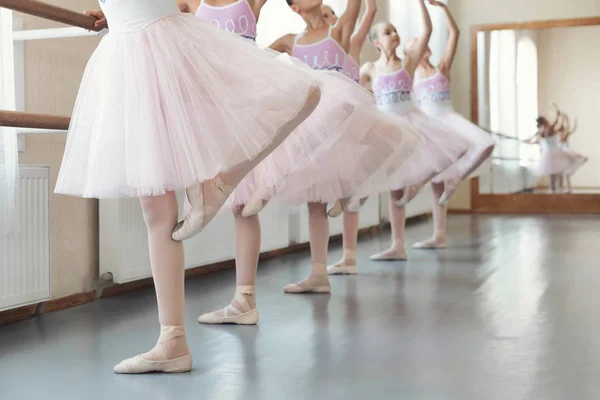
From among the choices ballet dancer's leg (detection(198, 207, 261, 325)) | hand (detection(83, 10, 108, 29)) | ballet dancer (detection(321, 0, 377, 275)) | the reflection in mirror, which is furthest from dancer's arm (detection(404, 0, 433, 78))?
the reflection in mirror

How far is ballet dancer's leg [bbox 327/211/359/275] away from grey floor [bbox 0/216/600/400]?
0.12 metres

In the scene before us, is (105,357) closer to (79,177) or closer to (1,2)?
(79,177)

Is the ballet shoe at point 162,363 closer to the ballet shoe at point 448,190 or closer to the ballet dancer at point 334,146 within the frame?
the ballet dancer at point 334,146

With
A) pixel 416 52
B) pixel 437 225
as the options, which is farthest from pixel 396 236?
pixel 416 52

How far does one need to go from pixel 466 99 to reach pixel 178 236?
26.8 feet

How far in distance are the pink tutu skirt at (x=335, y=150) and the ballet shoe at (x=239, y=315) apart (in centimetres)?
31

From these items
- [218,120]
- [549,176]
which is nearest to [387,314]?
[218,120]

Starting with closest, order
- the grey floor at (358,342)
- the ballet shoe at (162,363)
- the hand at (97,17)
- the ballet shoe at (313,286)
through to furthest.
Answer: the grey floor at (358,342), the ballet shoe at (162,363), the hand at (97,17), the ballet shoe at (313,286)

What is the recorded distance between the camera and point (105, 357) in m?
2.20

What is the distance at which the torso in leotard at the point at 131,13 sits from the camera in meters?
1.91

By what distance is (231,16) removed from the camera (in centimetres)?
263

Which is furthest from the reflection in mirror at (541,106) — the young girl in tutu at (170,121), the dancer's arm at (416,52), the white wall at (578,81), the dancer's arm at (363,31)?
the young girl in tutu at (170,121)

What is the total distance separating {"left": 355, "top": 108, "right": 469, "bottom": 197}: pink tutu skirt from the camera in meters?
4.44

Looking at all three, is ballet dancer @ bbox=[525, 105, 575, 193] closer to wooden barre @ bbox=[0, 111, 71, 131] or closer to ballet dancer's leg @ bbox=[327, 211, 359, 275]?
ballet dancer's leg @ bbox=[327, 211, 359, 275]
